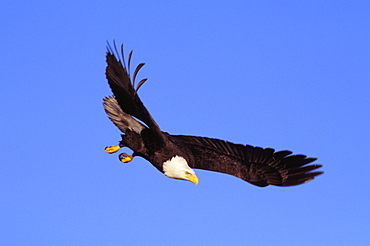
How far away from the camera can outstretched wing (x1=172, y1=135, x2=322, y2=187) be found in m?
8.79

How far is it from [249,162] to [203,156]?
0.73 meters

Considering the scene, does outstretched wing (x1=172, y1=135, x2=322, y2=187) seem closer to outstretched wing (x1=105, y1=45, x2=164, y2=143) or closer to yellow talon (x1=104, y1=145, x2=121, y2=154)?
yellow talon (x1=104, y1=145, x2=121, y2=154)

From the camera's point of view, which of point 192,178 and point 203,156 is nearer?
point 192,178

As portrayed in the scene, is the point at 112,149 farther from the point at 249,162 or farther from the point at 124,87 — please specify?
the point at 249,162

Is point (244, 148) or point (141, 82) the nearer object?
point (141, 82)

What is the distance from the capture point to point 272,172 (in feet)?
29.5

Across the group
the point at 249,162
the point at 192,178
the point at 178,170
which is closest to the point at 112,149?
the point at 178,170

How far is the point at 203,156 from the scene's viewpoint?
29.1ft

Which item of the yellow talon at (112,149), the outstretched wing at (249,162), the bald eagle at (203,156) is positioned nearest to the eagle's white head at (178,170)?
the bald eagle at (203,156)

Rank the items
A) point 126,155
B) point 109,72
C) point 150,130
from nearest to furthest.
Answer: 1. point 109,72
2. point 150,130
3. point 126,155

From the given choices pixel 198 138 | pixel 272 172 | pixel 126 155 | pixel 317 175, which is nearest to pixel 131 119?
pixel 126 155

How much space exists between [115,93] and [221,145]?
2.15 metres

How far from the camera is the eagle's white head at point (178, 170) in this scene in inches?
319

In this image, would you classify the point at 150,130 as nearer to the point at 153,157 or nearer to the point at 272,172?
the point at 153,157
